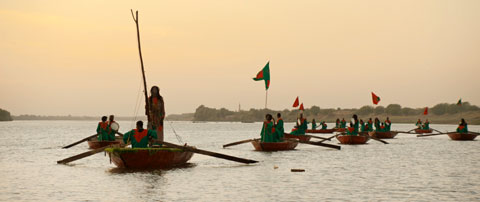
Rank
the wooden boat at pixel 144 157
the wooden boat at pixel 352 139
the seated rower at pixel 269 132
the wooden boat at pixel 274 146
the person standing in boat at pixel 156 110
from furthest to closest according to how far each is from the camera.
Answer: the wooden boat at pixel 352 139
the wooden boat at pixel 274 146
the seated rower at pixel 269 132
the person standing in boat at pixel 156 110
the wooden boat at pixel 144 157

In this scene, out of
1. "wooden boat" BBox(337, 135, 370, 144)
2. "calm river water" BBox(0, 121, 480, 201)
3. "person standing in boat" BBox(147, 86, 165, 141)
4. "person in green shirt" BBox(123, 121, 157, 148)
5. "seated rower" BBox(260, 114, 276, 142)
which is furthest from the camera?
"wooden boat" BBox(337, 135, 370, 144)

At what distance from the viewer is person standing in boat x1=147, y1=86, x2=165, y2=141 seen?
2573cm

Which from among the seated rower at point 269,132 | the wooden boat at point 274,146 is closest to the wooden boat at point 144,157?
the seated rower at point 269,132

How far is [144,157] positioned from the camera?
23.7 metres

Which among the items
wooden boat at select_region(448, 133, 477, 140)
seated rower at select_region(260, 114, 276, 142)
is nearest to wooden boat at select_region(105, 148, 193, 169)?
seated rower at select_region(260, 114, 276, 142)

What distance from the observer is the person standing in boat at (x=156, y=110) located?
2573 cm

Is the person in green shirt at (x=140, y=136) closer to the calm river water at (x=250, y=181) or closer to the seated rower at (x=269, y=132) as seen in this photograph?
the calm river water at (x=250, y=181)

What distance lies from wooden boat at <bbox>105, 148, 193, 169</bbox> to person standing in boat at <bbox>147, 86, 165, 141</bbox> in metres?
1.72

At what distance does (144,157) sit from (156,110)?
2843 millimetres

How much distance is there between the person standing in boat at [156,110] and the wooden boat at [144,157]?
172cm

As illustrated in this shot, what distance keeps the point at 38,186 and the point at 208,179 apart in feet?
20.0

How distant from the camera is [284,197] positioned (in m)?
18.0

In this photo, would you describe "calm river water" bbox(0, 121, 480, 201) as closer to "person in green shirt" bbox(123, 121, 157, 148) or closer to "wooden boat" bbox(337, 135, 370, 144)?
"person in green shirt" bbox(123, 121, 157, 148)

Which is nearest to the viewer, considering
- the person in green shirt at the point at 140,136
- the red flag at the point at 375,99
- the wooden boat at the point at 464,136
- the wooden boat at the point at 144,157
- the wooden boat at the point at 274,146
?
the wooden boat at the point at 144,157
